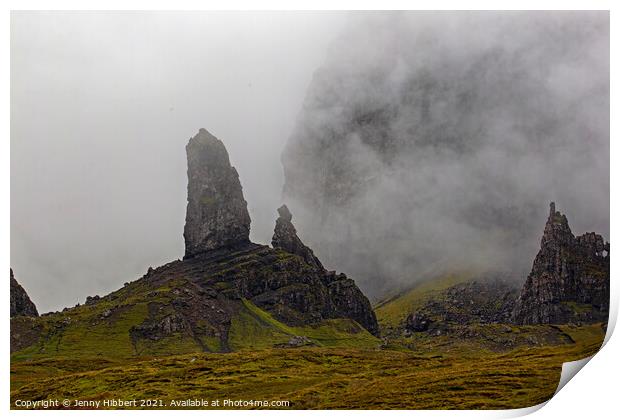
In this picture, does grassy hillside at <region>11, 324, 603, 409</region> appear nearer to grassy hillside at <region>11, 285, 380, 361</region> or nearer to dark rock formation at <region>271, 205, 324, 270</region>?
grassy hillside at <region>11, 285, 380, 361</region>

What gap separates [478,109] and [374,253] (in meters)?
38.6

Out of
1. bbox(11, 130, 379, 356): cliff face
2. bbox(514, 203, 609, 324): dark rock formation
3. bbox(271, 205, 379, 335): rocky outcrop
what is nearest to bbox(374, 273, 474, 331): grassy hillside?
bbox(271, 205, 379, 335): rocky outcrop

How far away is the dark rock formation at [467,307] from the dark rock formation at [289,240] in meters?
27.9

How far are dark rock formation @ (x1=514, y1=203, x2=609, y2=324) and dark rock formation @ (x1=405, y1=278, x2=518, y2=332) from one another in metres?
5.40

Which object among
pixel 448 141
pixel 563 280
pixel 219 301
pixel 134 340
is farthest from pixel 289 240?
pixel 563 280

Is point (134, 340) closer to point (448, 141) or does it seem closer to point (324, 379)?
point (324, 379)

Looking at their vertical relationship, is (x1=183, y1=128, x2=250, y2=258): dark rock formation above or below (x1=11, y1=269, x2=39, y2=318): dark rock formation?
above

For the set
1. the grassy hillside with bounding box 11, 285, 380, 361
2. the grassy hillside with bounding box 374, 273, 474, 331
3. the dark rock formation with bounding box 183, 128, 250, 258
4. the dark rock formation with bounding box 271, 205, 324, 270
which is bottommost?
the grassy hillside with bounding box 11, 285, 380, 361

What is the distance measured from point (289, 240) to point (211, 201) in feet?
50.2

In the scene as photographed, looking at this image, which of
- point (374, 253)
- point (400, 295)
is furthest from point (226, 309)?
point (400, 295)

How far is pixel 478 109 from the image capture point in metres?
104

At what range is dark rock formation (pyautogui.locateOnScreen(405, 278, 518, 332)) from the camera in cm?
15662

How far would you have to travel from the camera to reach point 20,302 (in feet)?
289
